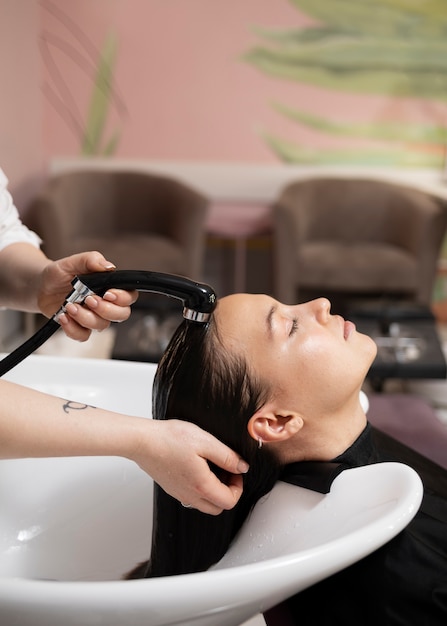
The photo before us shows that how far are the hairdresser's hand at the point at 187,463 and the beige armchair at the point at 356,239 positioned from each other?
3.16m

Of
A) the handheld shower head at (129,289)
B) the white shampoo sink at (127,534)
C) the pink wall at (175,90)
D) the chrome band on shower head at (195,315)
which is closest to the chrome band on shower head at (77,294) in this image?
the handheld shower head at (129,289)

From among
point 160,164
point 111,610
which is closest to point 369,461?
point 111,610

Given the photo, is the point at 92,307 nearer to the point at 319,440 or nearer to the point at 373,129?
the point at 319,440

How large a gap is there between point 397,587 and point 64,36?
14.4 feet

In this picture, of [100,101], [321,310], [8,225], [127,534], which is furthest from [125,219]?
[321,310]

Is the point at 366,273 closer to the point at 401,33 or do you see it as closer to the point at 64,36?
the point at 401,33

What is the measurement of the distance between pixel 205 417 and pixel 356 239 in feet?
11.9

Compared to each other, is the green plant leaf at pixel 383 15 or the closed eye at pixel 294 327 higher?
the green plant leaf at pixel 383 15

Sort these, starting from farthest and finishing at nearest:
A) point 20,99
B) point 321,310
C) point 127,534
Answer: point 20,99 → point 127,534 → point 321,310

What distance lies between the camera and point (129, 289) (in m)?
1.19

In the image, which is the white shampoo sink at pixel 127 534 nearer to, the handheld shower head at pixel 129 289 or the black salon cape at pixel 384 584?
the black salon cape at pixel 384 584

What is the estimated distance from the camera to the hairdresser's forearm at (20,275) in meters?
1.46

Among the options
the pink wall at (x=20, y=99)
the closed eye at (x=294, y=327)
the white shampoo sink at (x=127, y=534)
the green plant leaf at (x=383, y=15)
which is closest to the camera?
the white shampoo sink at (x=127, y=534)

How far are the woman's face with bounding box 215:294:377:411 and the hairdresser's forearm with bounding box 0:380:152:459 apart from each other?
24 centimetres
